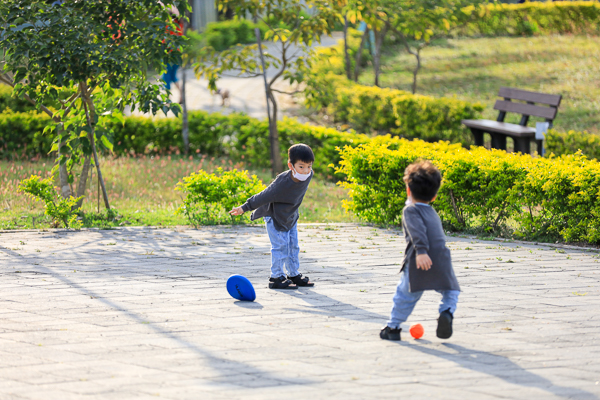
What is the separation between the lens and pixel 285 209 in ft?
17.5

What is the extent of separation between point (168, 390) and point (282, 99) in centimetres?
1768

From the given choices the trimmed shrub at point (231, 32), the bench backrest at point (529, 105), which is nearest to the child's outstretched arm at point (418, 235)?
the bench backrest at point (529, 105)

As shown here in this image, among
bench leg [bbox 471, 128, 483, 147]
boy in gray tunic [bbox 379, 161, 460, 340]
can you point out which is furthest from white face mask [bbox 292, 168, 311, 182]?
bench leg [bbox 471, 128, 483, 147]

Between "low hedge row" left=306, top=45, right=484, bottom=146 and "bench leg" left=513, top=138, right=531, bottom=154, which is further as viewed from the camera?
"low hedge row" left=306, top=45, right=484, bottom=146

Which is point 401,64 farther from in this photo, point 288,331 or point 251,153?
point 288,331

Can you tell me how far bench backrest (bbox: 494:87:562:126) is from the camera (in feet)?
39.3

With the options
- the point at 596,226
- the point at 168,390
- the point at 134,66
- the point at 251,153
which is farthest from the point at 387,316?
the point at 251,153

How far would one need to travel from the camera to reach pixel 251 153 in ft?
40.9

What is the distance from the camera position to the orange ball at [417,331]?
13.5 feet

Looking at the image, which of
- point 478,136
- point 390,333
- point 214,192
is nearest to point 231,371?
point 390,333

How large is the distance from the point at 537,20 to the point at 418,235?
1069 inches

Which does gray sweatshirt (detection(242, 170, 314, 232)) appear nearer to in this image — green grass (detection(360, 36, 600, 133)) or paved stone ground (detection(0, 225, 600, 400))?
paved stone ground (detection(0, 225, 600, 400))

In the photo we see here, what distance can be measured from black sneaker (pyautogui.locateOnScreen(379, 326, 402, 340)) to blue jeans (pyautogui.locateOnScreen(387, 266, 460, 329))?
26mm

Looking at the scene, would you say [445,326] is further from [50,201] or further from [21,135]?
[21,135]
